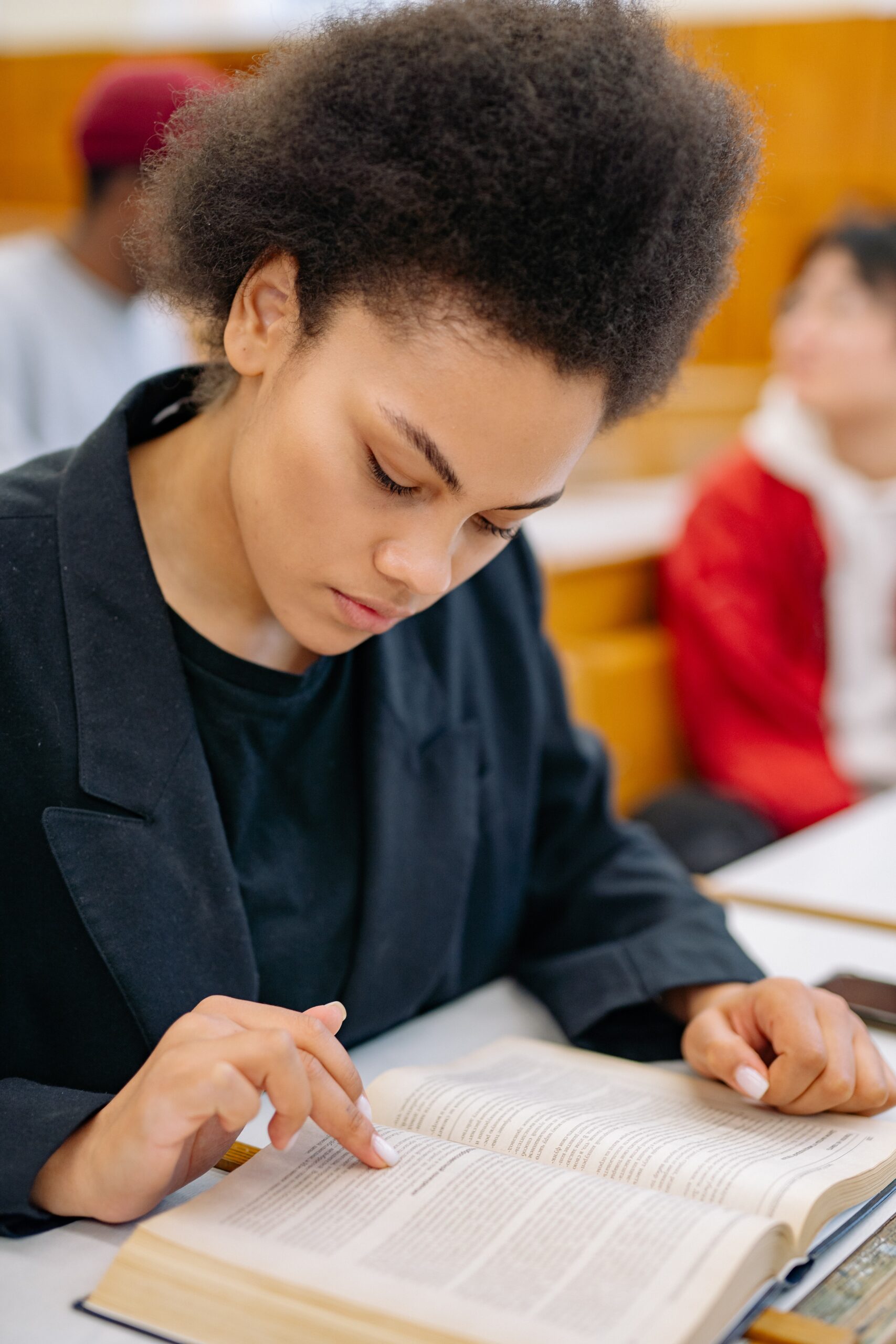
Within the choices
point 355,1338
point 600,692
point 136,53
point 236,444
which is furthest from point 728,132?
point 136,53

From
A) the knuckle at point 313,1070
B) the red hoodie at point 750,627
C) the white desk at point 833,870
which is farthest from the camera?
the red hoodie at point 750,627

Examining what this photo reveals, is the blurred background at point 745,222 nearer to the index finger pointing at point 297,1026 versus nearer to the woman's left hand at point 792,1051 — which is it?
the woman's left hand at point 792,1051

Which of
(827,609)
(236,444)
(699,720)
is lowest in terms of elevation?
(699,720)

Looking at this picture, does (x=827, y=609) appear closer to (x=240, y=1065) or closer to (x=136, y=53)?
(x=240, y=1065)

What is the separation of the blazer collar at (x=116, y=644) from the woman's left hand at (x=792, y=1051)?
0.40 metres

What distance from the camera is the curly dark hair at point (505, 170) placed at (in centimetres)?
74

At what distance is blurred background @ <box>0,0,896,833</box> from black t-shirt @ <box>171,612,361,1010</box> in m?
0.34

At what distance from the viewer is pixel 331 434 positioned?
80cm

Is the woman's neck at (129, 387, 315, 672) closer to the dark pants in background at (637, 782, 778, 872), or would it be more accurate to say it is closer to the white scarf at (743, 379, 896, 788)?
the dark pants in background at (637, 782, 778, 872)

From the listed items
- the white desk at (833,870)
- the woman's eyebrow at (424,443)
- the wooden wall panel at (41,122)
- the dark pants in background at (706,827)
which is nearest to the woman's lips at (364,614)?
the woman's eyebrow at (424,443)

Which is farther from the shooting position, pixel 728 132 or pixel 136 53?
pixel 136 53

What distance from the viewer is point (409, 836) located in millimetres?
1064

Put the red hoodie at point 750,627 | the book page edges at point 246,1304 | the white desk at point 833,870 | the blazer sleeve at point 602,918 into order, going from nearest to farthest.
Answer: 1. the book page edges at point 246,1304
2. the blazer sleeve at point 602,918
3. the white desk at point 833,870
4. the red hoodie at point 750,627

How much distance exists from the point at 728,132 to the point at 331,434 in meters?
0.29
